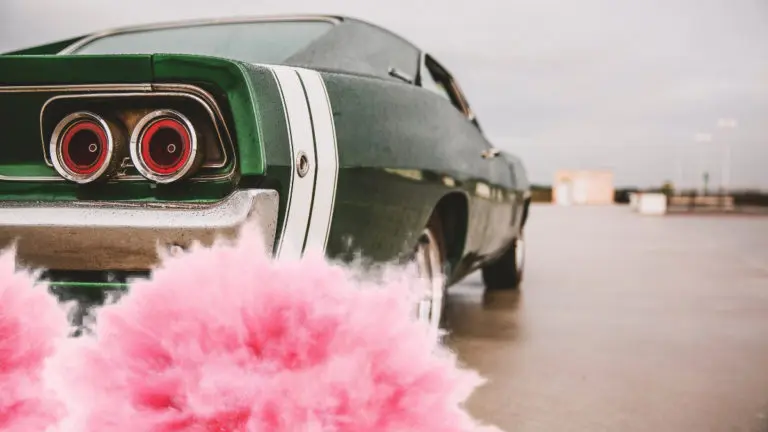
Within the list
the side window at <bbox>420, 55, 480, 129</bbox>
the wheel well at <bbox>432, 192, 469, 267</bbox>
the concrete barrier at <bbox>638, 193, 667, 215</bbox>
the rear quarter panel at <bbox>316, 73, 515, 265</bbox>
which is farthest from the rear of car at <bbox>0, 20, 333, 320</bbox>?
the concrete barrier at <bbox>638, 193, 667, 215</bbox>

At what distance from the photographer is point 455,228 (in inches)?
131

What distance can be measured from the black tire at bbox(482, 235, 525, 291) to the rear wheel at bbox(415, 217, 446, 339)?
259cm

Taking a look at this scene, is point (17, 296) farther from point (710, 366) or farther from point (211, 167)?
point (710, 366)

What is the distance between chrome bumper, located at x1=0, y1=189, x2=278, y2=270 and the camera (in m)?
1.79

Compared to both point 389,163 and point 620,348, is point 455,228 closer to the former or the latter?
point 389,163

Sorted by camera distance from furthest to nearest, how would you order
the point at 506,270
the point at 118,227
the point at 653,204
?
the point at 653,204 → the point at 506,270 → the point at 118,227

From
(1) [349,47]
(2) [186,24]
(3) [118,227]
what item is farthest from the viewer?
(2) [186,24]

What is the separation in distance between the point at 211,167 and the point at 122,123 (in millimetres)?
254

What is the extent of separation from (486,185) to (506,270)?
2.37 m

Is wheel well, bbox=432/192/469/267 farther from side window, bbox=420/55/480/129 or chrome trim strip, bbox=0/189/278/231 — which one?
chrome trim strip, bbox=0/189/278/231

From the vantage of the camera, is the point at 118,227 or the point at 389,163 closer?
the point at 118,227

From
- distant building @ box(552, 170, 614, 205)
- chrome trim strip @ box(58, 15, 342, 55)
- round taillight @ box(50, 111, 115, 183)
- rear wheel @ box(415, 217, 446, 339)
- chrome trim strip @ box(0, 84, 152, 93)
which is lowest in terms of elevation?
distant building @ box(552, 170, 614, 205)

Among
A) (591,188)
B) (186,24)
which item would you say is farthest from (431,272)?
(591,188)

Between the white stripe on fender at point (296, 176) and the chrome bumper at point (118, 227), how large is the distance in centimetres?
6
